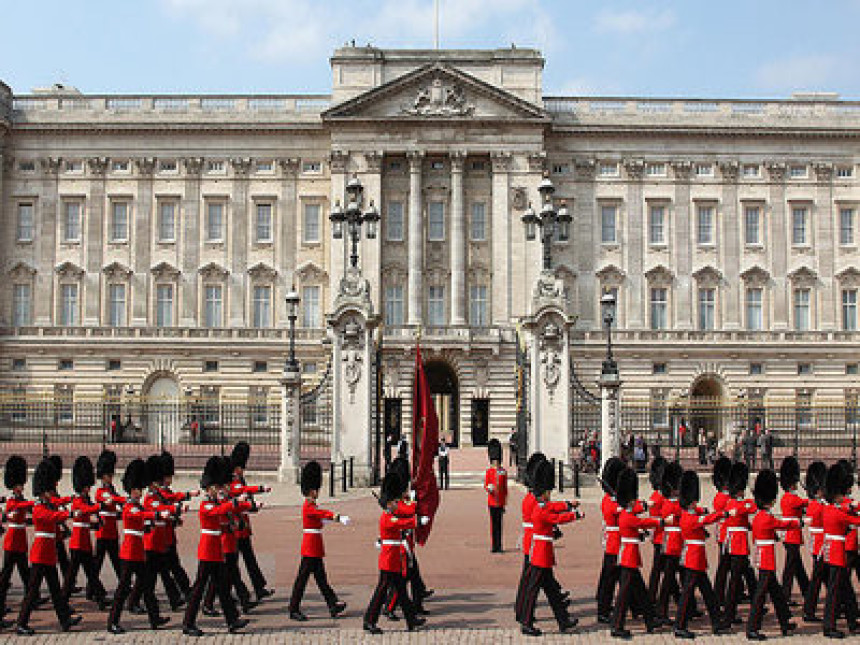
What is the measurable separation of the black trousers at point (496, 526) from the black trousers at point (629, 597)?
15.8 feet

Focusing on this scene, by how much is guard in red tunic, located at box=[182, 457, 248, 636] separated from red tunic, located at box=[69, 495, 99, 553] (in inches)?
60.4

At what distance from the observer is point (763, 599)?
10281 mm

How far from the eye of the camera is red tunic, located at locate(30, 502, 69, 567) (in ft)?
34.1

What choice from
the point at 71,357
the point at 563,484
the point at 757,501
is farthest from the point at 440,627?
the point at 71,357

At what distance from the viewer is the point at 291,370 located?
2692 centimetres

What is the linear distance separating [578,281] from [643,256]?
379 cm

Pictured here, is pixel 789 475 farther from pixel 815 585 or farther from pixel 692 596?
pixel 692 596

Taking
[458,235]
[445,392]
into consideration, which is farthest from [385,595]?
[458,235]

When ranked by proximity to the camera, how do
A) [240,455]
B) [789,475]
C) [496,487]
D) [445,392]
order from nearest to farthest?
1. [789,475]
2. [240,455]
3. [496,487]
4. [445,392]

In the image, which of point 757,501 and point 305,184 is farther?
point 305,184

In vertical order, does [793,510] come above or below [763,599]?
above

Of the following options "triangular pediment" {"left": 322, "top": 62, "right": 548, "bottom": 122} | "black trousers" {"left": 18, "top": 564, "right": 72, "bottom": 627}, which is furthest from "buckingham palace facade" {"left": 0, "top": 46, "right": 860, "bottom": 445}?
"black trousers" {"left": 18, "top": 564, "right": 72, "bottom": 627}

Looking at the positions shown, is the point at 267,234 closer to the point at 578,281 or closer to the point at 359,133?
the point at 359,133

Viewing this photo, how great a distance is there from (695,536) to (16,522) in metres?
8.00
